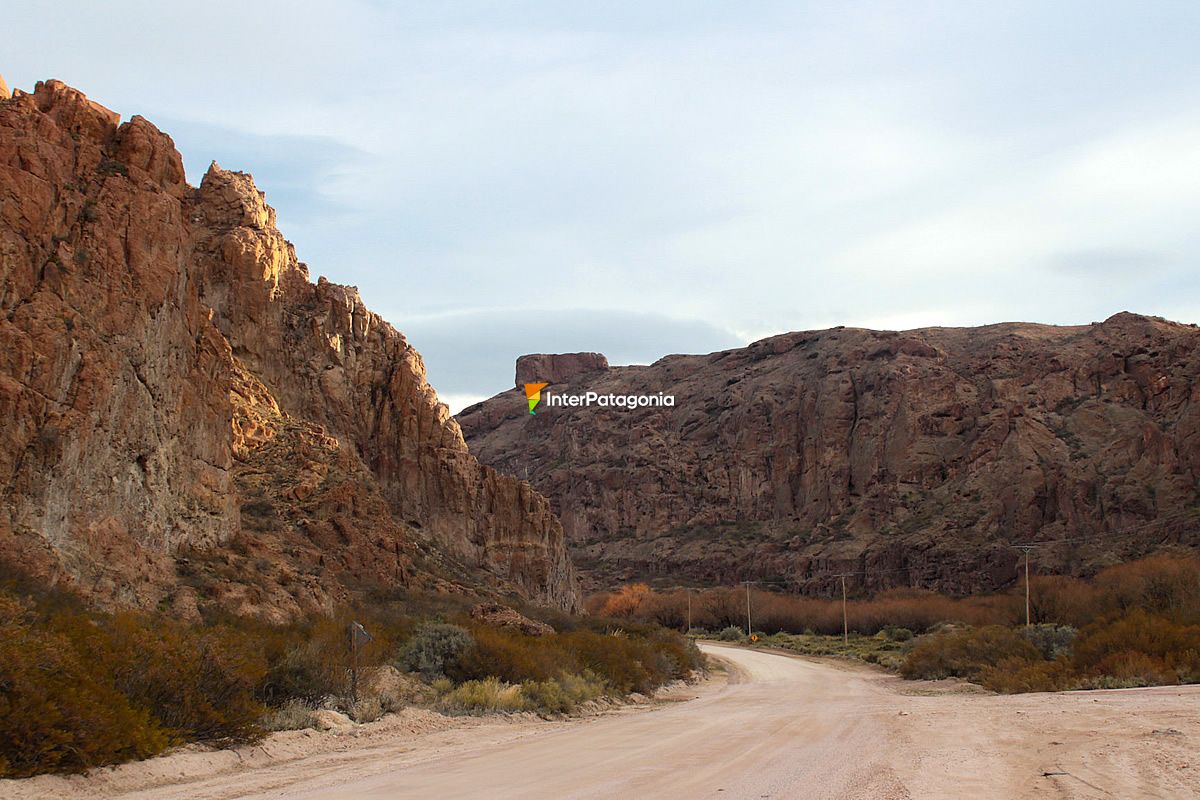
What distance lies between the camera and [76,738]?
12.8 meters

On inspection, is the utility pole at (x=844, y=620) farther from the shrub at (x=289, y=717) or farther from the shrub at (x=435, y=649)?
the shrub at (x=289, y=717)

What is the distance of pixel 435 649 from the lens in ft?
91.2

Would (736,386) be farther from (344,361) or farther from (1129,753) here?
(1129,753)

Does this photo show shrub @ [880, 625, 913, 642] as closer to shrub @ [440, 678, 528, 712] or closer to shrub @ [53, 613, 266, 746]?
shrub @ [440, 678, 528, 712]

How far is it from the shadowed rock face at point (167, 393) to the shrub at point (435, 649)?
495 centimetres

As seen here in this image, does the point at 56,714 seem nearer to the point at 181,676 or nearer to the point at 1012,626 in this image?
the point at 181,676

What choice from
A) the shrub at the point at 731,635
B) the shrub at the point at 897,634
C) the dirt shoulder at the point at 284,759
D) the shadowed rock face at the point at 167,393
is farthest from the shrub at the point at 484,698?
the shrub at the point at 731,635

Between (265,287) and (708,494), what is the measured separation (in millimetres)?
94613

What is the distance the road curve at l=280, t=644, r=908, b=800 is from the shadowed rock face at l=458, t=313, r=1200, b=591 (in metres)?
69.6
